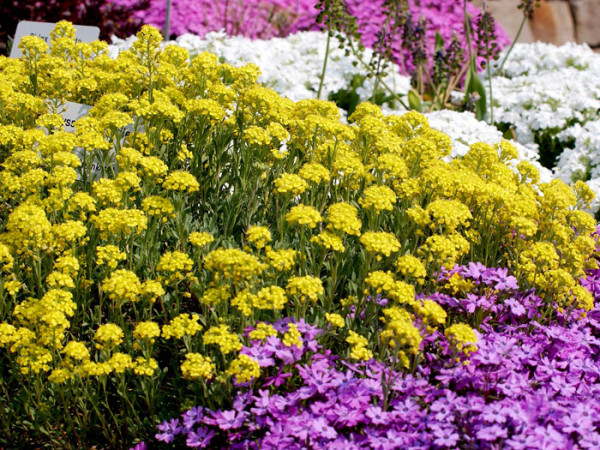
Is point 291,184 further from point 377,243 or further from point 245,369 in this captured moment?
point 245,369

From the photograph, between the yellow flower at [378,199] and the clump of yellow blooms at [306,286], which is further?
the yellow flower at [378,199]

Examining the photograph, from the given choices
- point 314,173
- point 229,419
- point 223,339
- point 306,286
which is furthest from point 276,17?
point 229,419

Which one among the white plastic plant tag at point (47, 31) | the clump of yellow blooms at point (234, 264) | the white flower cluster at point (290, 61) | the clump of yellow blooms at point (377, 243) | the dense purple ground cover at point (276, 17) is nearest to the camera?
the clump of yellow blooms at point (234, 264)

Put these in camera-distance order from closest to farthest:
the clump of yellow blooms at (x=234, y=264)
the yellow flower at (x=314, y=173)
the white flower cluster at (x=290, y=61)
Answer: the clump of yellow blooms at (x=234, y=264), the yellow flower at (x=314, y=173), the white flower cluster at (x=290, y=61)

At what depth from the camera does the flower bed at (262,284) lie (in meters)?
2.15

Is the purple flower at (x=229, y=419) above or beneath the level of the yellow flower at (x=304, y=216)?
beneath

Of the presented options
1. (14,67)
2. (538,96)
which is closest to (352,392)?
(14,67)

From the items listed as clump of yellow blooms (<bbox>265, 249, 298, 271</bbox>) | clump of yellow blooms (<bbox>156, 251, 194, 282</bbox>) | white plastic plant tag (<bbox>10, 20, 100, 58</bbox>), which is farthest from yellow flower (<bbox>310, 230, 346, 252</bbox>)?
white plastic plant tag (<bbox>10, 20, 100, 58</bbox>)

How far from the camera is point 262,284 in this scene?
238 cm

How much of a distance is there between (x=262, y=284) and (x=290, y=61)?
4.36m

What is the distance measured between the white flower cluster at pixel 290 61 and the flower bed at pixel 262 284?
2.33 meters

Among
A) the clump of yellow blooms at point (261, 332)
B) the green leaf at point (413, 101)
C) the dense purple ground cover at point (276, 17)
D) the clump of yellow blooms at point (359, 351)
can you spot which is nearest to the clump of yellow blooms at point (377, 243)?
the clump of yellow blooms at point (359, 351)

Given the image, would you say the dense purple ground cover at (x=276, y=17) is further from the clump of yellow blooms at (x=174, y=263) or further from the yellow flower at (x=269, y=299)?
the yellow flower at (x=269, y=299)

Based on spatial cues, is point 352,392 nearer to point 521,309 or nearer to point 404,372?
point 404,372
